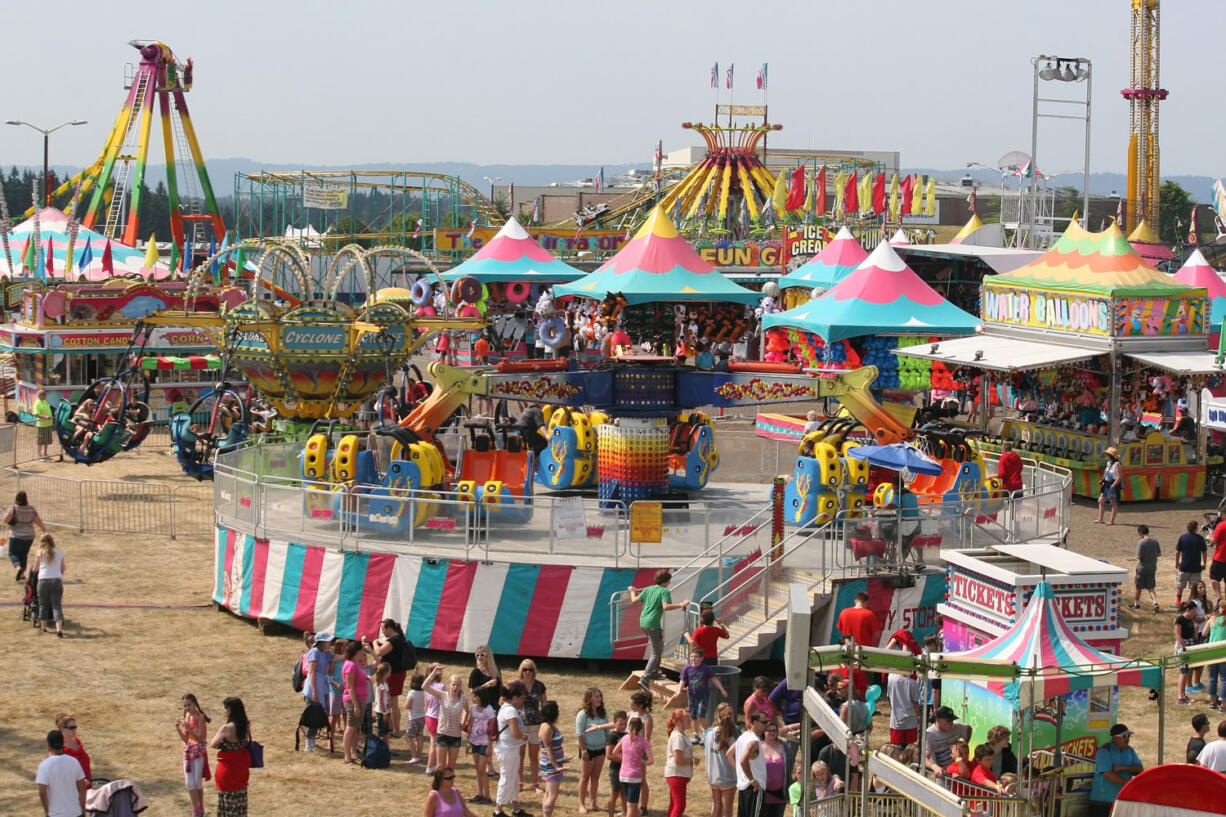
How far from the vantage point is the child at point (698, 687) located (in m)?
15.2

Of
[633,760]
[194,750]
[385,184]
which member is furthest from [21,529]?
[385,184]

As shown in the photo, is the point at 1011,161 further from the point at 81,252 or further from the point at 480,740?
the point at 480,740

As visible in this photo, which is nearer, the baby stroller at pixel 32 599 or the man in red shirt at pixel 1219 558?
the baby stroller at pixel 32 599

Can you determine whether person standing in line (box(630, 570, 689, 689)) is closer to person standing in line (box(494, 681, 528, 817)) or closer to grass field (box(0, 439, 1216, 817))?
grass field (box(0, 439, 1216, 817))

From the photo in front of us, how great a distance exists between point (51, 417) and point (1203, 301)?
20122mm

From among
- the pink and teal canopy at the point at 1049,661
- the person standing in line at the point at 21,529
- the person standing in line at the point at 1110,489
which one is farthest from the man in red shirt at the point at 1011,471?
the person standing in line at the point at 21,529

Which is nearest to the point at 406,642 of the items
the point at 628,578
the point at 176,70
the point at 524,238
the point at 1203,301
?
the point at 628,578

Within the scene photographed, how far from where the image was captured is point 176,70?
57.7 metres

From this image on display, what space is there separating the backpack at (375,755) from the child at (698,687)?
2.68 metres

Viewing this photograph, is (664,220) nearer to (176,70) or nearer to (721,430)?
(721,430)

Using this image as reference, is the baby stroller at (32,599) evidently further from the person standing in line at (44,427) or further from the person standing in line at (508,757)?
the person standing in line at (44,427)

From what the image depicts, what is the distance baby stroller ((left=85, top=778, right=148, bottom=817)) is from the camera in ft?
38.7

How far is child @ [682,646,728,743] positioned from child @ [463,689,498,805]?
6.72 feet

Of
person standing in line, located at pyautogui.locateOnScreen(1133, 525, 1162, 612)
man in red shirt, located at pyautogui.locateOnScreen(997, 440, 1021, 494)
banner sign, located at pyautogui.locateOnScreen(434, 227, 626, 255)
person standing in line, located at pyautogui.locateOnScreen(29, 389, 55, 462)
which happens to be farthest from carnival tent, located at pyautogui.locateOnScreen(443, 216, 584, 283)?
person standing in line, located at pyautogui.locateOnScreen(1133, 525, 1162, 612)
